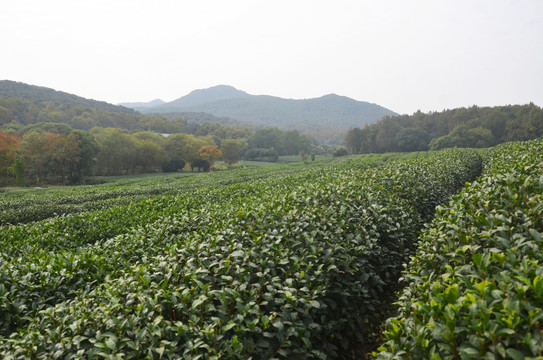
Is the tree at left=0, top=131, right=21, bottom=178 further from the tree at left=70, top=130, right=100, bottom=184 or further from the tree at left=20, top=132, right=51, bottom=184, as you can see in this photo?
the tree at left=70, top=130, right=100, bottom=184

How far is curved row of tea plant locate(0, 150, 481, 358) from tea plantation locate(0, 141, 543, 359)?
2 centimetres

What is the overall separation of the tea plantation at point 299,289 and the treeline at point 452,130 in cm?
7362

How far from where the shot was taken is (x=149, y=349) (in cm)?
244

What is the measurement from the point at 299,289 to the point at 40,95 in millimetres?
161836

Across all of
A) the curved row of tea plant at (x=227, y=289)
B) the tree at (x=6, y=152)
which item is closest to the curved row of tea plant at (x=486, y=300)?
the curved row of tea plant at (x=227, y=289)

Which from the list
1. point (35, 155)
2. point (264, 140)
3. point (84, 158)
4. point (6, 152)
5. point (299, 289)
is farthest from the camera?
point (264, 140)

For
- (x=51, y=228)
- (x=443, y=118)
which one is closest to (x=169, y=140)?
(x=51, y=228)

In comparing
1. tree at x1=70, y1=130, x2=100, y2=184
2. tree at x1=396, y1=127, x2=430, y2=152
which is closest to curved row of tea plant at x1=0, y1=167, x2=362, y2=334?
tree at x1=70, y1=130, x2=100, y2=184

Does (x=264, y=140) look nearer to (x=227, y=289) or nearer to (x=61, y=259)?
(x=61, y=259)

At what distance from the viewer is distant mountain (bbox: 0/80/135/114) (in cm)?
11625

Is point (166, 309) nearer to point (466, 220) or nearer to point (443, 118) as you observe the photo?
point (466, 220)

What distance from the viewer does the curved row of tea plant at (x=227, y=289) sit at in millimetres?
2627

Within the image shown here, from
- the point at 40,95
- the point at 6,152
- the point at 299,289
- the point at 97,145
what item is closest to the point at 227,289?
the point at 299,289

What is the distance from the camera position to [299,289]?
10.6ft
